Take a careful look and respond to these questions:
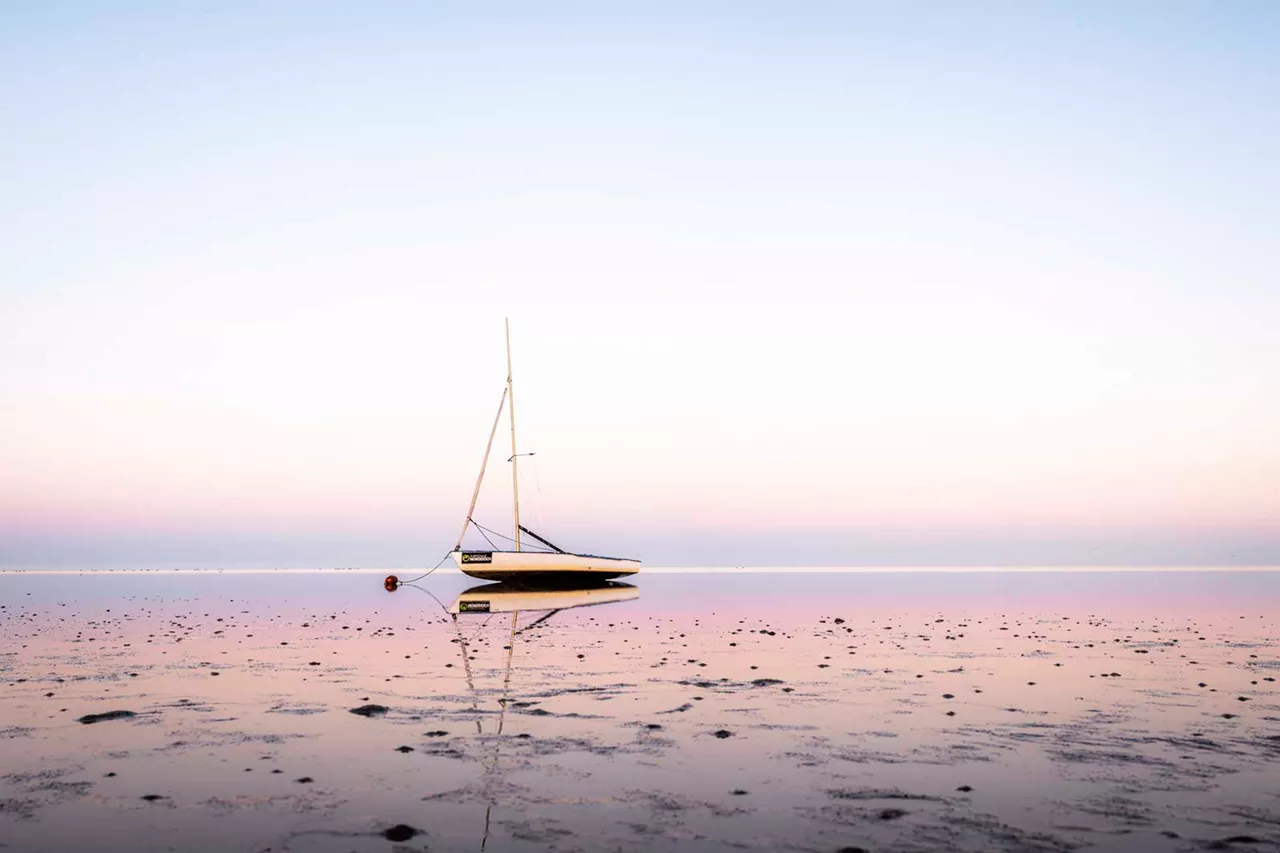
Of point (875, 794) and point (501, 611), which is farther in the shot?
point (501, 611)

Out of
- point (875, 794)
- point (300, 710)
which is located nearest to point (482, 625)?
point (300, 710)

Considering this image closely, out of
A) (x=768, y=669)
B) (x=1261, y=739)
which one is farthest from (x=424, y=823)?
(x=768, y=669)

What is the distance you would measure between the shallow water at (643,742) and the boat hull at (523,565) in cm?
4081

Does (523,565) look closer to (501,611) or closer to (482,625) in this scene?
(501,611)

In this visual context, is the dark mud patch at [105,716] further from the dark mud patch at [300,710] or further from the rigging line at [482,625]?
the rigging line at [482,625]

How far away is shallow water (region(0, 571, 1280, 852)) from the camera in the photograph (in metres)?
11.3

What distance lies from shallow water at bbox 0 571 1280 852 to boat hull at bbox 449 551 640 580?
40.8 meters

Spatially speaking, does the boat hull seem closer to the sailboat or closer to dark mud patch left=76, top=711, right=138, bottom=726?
the sailboat

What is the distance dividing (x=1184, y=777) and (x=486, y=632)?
89.1 ft

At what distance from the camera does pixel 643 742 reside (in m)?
16.3

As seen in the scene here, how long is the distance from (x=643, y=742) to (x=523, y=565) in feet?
202

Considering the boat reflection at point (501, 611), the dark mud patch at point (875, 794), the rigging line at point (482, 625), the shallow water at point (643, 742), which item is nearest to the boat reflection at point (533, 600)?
the boat reflection at point (501, 611)

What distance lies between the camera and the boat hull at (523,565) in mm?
75625

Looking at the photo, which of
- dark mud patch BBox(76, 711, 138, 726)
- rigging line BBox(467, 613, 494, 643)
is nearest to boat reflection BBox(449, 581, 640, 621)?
rigging line BBox(467, 613, 494, 643)
